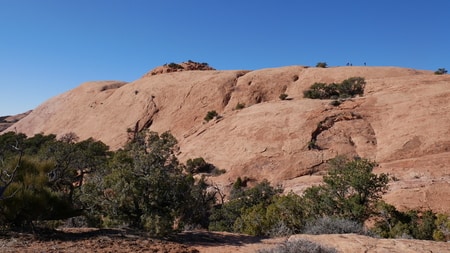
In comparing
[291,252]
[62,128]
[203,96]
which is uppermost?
[203,96]

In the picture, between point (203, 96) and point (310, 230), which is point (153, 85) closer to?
point (203, 96)

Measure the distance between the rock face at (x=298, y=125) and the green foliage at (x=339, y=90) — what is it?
103 cm

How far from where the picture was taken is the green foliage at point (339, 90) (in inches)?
1394

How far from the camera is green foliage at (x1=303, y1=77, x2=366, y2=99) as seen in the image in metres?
35.4

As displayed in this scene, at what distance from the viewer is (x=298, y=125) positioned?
29.3 metres

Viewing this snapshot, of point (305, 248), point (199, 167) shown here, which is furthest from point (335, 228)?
point (199, 167)

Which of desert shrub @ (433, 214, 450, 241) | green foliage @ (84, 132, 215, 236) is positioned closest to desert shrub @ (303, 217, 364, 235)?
desert shrub @ (433, 214, 450, 241)

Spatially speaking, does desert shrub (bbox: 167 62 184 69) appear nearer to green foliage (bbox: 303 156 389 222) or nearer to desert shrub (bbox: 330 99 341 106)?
desert shrub (bbox: 330 99 341 106)

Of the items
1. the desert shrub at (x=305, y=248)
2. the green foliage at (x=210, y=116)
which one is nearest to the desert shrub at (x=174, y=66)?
the green foliage at (x=210, y=116)

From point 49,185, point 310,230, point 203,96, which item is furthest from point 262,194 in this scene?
point 203,96

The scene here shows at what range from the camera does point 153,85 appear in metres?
51.1

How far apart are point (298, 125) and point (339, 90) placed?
9.43 metres

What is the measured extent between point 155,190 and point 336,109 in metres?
22.4

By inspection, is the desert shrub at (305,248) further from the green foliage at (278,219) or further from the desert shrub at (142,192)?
the green foliage at (278,219)
